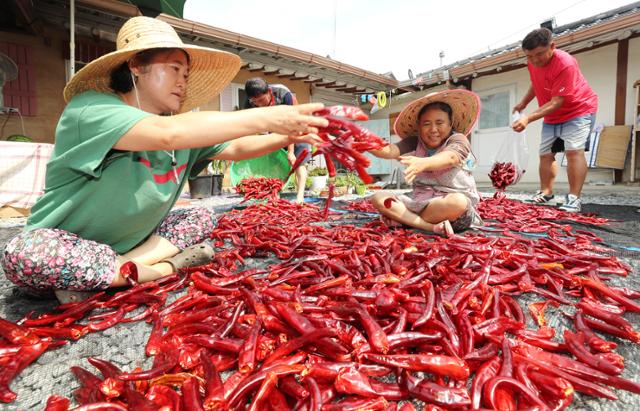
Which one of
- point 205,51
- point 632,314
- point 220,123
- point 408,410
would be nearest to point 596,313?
point 632,314

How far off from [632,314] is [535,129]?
11613mm

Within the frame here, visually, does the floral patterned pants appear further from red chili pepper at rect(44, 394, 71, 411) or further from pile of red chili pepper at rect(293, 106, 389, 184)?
pile of red chili pepper at rect(293, 106, 389, 184)

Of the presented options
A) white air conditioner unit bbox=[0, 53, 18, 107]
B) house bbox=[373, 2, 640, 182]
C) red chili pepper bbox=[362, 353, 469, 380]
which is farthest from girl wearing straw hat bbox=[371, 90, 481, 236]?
house bbox=[373, 2, 640, 182]

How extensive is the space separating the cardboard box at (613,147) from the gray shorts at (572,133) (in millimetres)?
5621

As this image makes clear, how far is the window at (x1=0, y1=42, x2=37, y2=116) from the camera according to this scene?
714cm

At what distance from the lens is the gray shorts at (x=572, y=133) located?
5.53 m

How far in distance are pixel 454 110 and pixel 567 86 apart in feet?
9.74

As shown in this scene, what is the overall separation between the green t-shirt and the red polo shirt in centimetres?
589

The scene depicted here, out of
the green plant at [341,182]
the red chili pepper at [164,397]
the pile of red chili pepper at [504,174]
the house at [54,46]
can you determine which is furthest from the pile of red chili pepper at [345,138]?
the green plant at [341,182]

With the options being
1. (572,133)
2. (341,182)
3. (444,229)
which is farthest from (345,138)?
(341,182)

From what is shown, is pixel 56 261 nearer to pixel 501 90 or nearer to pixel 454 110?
pixel 454 110

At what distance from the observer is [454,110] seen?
152 inches

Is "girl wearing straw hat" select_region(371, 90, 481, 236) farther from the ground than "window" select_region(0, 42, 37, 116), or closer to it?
closer to it

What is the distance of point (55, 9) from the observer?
21.6 ft
